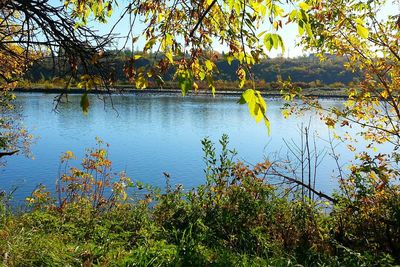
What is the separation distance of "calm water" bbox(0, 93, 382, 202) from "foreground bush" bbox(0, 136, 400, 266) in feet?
9.28

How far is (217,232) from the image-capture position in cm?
531

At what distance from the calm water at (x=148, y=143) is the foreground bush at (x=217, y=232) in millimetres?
2829

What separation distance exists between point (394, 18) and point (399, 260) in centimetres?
390

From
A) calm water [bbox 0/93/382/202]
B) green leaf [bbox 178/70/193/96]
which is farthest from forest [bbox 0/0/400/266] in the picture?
calm water [bbox 0/93/382/202]

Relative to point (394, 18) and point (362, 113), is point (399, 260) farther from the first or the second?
point (394, 18)

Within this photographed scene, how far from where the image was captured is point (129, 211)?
20.9 feet

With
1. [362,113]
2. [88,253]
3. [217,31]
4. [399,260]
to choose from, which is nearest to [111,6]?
[217,31]

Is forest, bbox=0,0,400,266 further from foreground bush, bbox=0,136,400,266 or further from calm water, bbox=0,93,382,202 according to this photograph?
calm water, bbox=0,93,382,202

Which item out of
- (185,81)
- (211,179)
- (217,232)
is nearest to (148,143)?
(211,179)

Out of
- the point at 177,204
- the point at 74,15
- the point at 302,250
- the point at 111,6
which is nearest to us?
the point at 111,6

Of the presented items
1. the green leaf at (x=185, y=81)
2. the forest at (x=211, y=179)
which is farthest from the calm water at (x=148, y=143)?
the green leaf at (x=185, y=81)

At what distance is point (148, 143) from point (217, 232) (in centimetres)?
1690

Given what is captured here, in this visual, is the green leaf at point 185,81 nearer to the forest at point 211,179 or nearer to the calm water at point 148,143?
the forest at point 211,179

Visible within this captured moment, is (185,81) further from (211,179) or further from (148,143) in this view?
(148,143)
